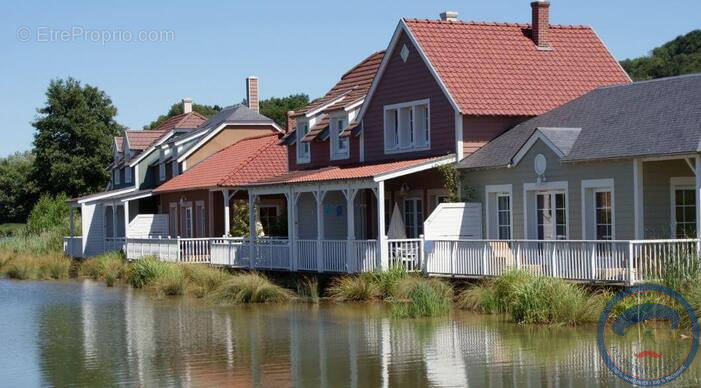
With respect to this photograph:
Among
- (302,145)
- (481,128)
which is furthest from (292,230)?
(302,145)

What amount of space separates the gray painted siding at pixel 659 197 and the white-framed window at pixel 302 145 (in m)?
16.0

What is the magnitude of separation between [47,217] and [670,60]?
39.7 meters

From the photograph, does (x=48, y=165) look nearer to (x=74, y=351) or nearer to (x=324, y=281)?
(x=324, y=281)

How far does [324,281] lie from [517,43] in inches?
360

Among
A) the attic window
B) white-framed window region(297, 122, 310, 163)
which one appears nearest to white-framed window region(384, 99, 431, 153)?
the attic window

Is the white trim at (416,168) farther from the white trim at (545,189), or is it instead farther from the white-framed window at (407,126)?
the white trim at (545,189)

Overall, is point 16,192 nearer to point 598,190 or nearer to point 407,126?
point 407,126

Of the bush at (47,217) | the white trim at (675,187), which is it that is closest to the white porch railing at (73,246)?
the bush at (47,217)

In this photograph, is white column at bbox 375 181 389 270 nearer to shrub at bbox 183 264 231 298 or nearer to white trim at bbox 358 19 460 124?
white trim at bbox 358 19 460 124

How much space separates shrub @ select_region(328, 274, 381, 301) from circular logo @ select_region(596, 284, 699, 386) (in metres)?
7.46

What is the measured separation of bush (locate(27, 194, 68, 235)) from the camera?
5819 cm

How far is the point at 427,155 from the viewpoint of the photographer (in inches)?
1254

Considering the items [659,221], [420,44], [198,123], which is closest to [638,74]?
[198,123]

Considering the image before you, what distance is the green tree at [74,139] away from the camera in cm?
6912
